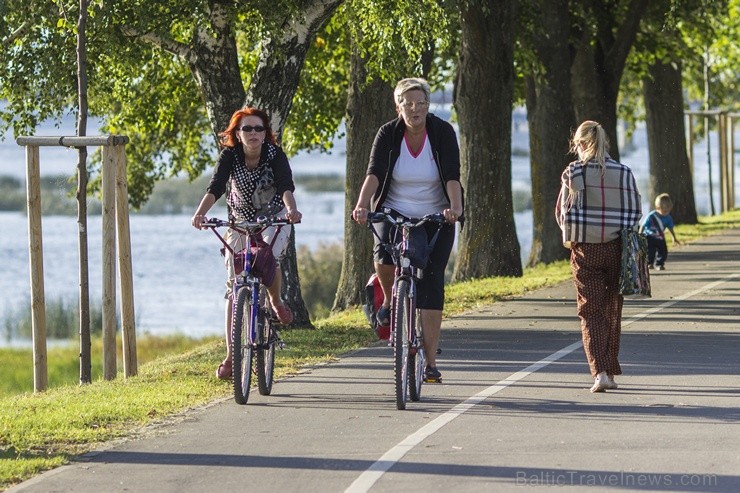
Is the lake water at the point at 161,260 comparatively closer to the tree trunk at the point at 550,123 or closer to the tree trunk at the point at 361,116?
the tree trunk at the point at 550,123

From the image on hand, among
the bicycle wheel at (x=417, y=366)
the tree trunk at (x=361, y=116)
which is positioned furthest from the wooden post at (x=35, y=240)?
the tree trunk at (x=361, y=116)

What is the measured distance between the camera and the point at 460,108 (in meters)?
22.5

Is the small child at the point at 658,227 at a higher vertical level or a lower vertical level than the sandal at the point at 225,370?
higher

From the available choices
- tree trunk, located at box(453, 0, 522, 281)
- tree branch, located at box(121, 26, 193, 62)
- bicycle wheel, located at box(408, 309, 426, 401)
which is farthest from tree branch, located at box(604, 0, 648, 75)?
bicycle wheel, located at box(408, 309, 426, 401)

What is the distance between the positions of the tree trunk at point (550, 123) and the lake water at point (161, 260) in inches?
294

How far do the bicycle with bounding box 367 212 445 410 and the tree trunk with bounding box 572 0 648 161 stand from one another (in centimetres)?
1850

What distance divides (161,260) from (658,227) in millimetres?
39225

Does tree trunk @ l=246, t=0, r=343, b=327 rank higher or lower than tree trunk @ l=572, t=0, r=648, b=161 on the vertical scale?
lower

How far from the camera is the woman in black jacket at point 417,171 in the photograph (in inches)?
396

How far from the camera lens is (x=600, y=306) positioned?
10.6 meters

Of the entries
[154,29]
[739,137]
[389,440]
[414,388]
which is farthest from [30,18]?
[739,137]

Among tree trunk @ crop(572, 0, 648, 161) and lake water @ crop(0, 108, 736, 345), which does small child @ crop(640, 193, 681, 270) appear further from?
lake water @ crop(0, 108, 736, 345)

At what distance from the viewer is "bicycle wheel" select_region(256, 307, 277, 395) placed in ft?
34.7

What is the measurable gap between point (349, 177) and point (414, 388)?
35.0 feet
